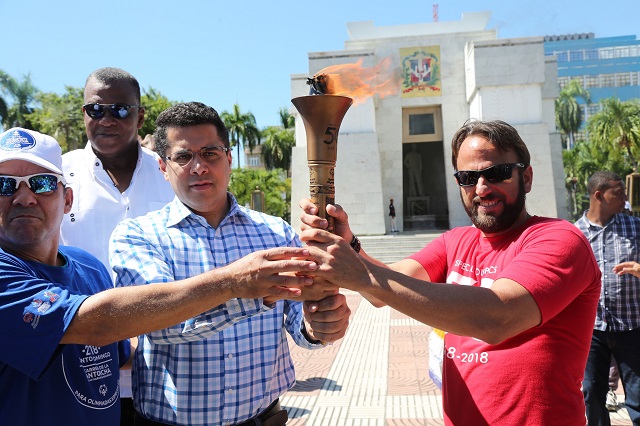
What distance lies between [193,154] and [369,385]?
456 cm

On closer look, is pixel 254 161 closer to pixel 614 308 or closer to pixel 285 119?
pixel 285 119

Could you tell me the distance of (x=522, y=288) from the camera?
1940 millimetres

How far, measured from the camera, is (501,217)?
2.31 m

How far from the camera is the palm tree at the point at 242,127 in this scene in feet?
138

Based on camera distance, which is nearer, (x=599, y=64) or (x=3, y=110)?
(x=3, y=110)

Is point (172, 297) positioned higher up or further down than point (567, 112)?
further down

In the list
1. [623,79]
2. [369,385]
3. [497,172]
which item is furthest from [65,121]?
[623,79]

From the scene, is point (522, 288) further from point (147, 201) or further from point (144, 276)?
point (147, 201)

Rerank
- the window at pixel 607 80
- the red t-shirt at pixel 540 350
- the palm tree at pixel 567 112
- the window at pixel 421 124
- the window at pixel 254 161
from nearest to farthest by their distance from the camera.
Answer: the red t-shirt at pixel 540 350 → the window at pixel 421 124 → the palm tree at pixel 567 112 → the window at pixel 254 161 → the window at pixel 607 80

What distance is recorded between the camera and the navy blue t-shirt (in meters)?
1.74

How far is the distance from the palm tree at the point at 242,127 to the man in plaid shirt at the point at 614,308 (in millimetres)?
38060

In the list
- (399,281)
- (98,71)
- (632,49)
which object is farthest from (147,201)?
(632,49)

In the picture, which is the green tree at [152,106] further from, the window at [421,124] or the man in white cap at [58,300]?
the man in white cap at [58,300]

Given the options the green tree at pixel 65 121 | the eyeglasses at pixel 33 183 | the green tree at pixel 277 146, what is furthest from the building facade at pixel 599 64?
the eyeglasses at pixel 33 183
